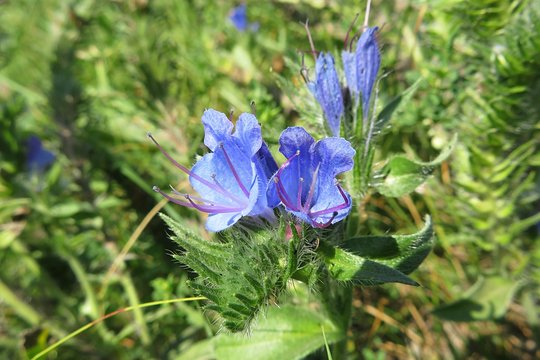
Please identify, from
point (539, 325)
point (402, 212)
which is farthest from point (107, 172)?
point (539, 325)

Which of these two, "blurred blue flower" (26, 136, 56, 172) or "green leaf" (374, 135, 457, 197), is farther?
"blurred blue flower" (26, 136, 56, 172)

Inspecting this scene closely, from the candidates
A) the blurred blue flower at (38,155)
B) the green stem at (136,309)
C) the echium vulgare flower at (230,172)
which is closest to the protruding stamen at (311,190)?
the echium vulgare flower at (230,172)

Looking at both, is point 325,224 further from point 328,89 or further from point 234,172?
point 328,89

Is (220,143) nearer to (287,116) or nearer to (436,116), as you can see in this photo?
(436,116)

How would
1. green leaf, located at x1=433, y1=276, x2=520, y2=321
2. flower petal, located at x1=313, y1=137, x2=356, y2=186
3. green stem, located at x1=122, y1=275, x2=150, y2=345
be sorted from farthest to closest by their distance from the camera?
green stem, located at x1=122, y1=275, x2=150, y2=345 → green leaf, located at x1=433, y1=276, x2=520, y2=321 → flower petal, located at x1=313, y1=137, x2=356, y2=186

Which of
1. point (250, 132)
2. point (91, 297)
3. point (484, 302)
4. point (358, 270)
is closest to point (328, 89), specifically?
point (250, 132)

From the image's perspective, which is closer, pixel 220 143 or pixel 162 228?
pixel 220 143

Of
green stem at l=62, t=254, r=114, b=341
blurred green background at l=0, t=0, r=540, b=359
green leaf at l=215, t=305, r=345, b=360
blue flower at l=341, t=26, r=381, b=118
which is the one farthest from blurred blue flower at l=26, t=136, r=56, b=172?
blue flower at l=341, t=26, r=381, b=118

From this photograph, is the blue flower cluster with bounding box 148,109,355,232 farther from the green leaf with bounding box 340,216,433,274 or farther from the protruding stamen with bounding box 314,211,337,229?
the green leaf with bounding box 340,216,433,274
